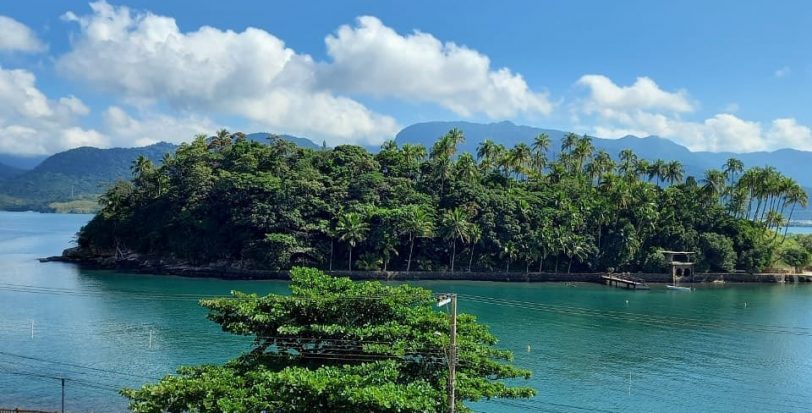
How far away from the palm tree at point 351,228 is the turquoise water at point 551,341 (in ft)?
33.6

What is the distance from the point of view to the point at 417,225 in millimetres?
75062

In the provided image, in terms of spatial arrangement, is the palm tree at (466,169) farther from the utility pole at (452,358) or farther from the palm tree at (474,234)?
the utility pole at (452,358)

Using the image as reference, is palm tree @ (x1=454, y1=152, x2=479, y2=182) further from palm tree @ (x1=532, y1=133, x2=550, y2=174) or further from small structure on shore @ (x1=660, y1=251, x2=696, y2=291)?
small structure on shore @ (x1=660, y1=251, x2=696, y2=291)

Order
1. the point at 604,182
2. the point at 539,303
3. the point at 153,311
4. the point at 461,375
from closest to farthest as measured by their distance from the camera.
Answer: the point at 461,375
the point at 153,311
the point at 539,303
the point at 604,182

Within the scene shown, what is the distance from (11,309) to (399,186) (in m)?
46.4

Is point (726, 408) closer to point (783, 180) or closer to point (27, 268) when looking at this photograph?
point (783, 180)

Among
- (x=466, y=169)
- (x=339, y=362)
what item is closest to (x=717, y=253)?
(x=466, y=169)

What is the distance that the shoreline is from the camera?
7575cm

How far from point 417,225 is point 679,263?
3544 centimetres

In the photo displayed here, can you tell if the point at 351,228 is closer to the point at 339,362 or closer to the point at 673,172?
the point at 673,172

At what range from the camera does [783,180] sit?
8256 centimetres

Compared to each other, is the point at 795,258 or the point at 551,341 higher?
the point at 795,258

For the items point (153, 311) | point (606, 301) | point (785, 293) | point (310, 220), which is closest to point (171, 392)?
point (153, 311)

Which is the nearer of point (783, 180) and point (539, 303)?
point (539, 303)
